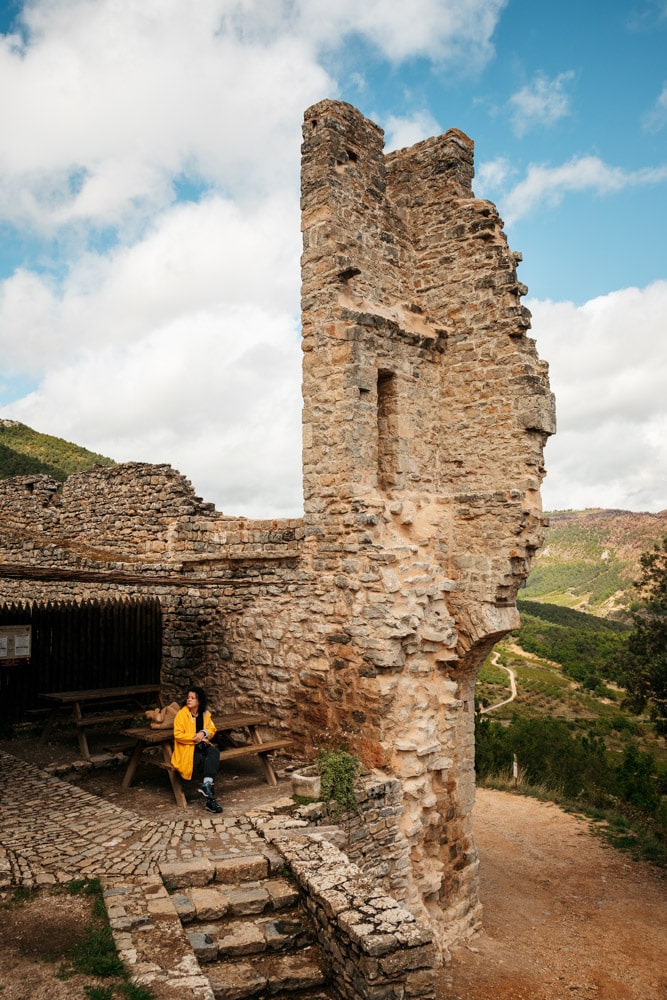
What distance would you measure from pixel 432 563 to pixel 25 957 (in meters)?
5.63

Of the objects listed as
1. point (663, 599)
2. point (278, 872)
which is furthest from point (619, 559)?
point (278, 872)

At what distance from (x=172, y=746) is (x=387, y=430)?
4473 millimetres

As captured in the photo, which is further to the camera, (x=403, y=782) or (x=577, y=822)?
(x=577, y=822)

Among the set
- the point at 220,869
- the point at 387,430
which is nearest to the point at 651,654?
the point at 387,430

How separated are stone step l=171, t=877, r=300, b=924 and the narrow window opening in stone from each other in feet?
15.5

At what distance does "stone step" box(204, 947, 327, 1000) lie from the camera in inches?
176

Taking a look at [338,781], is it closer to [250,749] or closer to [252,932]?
[250,749]

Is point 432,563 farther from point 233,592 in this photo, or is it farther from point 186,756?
point 186,756

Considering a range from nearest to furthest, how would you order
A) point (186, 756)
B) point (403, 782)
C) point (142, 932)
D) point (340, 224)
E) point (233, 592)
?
point (142, 932), point (186, 756), point (403, 782), point (340, 224), point (233, 592)

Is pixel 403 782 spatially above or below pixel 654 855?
above

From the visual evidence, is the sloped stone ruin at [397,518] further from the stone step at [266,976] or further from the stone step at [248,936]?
the stone step at [266,976]

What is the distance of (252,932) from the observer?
491 centimetres

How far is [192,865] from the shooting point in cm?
545

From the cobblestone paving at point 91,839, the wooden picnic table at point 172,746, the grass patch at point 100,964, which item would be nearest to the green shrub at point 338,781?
the wooden picnic table at point 172,746
